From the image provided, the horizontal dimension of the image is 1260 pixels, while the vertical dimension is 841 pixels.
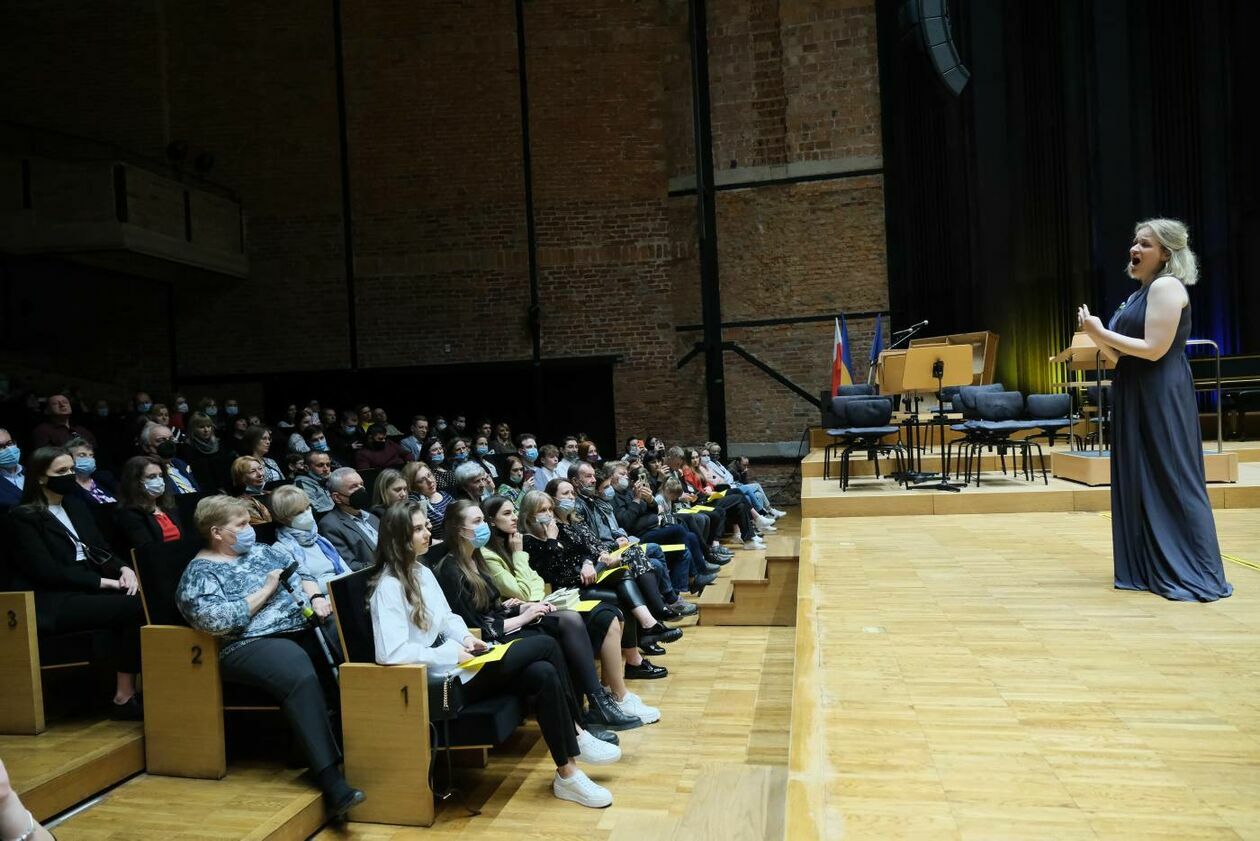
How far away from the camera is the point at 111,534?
13.0ft

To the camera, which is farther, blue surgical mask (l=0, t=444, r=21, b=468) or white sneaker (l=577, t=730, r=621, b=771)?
blue surgical mask (l=0, t=444, r=21, b=468)

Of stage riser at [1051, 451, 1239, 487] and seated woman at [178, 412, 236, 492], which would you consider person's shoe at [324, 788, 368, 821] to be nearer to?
seated woman at [178, 412, 236, 492]

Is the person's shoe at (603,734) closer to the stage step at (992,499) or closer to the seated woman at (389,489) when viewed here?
the seated woman at (389,489)

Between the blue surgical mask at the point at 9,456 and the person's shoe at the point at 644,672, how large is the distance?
3.21 meters


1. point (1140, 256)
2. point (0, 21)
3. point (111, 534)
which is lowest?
point (111, 534)

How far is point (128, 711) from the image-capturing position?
3.24m

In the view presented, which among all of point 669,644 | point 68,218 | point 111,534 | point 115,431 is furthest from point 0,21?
point 669,644

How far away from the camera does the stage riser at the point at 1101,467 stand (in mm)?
5367

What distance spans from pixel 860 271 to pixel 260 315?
7.97 meters

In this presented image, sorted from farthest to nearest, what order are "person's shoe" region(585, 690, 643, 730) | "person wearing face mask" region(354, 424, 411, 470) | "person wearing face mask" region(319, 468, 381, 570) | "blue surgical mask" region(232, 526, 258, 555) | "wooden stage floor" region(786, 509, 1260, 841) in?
"person wearing face mask" region(354, 424, 411, 470) < "person wearing face mask" region(319, 468, 381, 570) < "person's shoe" region(585, 690, 643, 730) < "blue surgical mask" region(232, 526, 258, 555) < "wooden stage floor" region(786, 509, 1260, 841)

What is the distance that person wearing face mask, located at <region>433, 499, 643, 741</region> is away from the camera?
3.57m

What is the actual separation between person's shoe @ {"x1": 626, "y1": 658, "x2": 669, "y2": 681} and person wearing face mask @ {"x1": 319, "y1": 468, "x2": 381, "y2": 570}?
4.87ft

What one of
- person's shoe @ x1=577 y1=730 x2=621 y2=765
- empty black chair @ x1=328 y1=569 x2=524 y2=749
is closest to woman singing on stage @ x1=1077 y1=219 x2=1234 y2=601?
person's shoe @ x1=577 y1=730 x2=621 y2=765

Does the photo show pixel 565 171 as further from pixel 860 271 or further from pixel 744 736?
pixel 744 736
